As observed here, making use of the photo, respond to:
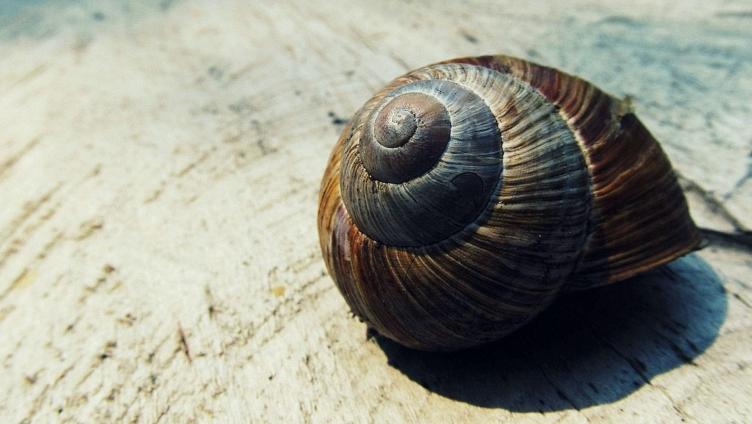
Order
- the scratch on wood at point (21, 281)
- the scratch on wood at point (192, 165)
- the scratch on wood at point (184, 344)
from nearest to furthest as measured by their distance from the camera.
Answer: the scratch on wood at point (184, 344) → the scratch on wood at point (21, 281) → the scratch on wood at point (192, 165)

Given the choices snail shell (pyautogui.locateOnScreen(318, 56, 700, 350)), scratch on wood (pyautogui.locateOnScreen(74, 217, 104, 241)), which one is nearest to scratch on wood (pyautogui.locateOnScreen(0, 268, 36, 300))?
scratch on wood (pyautogui.locateOnScreen(74, 217, 104, 241))

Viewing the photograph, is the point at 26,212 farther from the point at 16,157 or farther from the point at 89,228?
the point at 16,157

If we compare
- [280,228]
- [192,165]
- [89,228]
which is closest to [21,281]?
[89,228]

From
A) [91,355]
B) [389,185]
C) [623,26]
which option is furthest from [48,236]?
[623,26]

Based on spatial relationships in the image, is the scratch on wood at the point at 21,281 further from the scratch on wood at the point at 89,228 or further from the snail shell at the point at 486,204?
the snail shell at the point at 486,204

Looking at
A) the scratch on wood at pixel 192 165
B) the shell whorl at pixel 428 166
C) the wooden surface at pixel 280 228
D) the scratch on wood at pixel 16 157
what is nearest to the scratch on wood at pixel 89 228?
the wooden surface at pixel 280 228

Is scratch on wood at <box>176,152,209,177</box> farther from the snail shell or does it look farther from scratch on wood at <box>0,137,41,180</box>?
the snail shell
